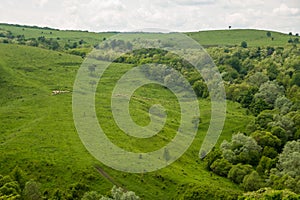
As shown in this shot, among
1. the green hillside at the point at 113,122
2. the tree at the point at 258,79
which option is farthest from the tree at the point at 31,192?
the tree at the point at 258,79

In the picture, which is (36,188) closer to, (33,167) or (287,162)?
(33,167)

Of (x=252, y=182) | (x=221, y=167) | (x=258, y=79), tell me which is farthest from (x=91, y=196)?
(x=258, y=79)

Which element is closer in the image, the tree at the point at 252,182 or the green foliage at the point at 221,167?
the tree at the point at 252,182

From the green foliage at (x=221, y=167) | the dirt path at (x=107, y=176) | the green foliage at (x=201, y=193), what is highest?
the dirt path at (x=107, y=176)

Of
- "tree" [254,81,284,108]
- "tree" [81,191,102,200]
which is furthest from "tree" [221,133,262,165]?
"tree" [254,81,284,108]

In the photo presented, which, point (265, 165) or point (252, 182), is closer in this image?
point (252, 182)

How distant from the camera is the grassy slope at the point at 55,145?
6131 cm

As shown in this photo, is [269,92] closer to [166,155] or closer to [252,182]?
[252,182]

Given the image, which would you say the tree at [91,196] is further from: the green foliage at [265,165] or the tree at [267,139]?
the tree at [267,139]

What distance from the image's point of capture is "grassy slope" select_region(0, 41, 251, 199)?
6131cm

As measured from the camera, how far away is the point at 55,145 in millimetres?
Answer: 70688

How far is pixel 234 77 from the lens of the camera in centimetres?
15950

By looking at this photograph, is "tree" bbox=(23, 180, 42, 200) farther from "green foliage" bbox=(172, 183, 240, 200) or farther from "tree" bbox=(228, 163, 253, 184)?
"tree" bbox=(228, 163, 253, 184)

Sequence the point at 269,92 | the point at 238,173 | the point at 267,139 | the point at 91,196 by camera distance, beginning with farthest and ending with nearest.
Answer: the point at 269,92
the point at 267,139
the point at 238,173
the point at 91,196
